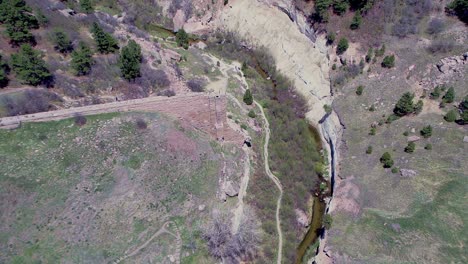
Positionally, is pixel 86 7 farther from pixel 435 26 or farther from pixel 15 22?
pixel 435 26

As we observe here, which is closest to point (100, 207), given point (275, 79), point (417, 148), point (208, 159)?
point (208, 159)

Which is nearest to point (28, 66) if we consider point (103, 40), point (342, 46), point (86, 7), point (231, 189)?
point (103, 40)

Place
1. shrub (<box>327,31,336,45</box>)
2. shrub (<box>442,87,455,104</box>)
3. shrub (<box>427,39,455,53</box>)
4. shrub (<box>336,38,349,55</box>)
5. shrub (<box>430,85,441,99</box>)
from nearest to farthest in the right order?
shrub (<box>442,87,455,104</box>), shrub (<box>430,85,441,99</box>), shrub (<box>427,39,455,53</box>), shrub (<box>336,38,349,55</box>), shrub (<box>327,31,336,45</box>)

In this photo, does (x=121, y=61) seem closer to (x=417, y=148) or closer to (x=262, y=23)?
(x=262, y=23)

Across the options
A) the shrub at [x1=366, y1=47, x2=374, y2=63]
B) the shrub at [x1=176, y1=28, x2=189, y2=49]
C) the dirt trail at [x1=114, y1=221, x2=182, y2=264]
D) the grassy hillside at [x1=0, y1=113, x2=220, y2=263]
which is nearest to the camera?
the grassy hillside at [x1=0, y1=113, x2=220, y2=263]

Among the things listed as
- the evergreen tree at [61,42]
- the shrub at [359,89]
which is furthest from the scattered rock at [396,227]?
the evergreen tree at [61,42]

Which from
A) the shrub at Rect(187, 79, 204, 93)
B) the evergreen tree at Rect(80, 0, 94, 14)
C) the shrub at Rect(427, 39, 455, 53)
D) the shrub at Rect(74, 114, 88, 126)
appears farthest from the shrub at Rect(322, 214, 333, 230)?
the evergreen tree at Rect(80, 0, 94, 14)

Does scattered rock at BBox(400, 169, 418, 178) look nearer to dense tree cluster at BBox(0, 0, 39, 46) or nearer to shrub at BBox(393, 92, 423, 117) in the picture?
shrub at BBox(393, 92, 423, 117)
